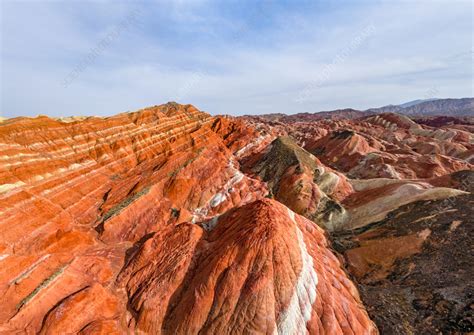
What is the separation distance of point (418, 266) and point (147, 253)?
21.5 meters

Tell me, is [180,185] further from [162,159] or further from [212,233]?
[212,233]

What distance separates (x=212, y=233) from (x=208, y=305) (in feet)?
21.2

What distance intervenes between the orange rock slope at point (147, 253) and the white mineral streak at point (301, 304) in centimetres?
6

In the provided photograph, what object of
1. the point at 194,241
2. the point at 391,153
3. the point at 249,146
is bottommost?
the point at 391,153

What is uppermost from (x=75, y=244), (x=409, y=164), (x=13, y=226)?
(x=13, y=226)

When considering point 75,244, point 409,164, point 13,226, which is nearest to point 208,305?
point 75,244

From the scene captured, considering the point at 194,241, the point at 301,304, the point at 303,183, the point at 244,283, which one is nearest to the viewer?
the point at 301,304

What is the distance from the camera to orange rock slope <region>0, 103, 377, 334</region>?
15.9 metres

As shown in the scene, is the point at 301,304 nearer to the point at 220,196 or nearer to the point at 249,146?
the point at 220,196

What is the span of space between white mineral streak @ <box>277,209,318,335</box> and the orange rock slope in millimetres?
64

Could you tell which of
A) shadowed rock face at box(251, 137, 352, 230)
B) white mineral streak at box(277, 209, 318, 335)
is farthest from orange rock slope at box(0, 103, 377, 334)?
shadowed rock face at box(251, 137, 352, 230)

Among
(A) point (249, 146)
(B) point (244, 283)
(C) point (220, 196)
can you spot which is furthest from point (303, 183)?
(B) point (244, 283)

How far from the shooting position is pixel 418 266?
68.2 ft

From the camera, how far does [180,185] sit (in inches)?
1304
